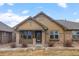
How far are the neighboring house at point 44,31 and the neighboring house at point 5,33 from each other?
164 millimetres

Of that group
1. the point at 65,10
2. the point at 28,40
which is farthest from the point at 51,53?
the point at 65,10

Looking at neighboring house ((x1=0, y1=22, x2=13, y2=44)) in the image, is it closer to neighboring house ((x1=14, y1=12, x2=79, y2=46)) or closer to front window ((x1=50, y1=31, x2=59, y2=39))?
neighboring house ((x1=14, y1=12, x2=79, y2=46))

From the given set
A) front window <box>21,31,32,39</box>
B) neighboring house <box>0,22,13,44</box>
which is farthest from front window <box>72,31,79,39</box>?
neighboring house <box>0,22,13,44</box>

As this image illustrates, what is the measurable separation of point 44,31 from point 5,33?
86 centimetres

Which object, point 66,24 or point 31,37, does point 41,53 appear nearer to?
point 31,37

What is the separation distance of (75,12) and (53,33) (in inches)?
27.0

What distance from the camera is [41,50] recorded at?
17.0 feet

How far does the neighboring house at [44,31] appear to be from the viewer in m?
5.17

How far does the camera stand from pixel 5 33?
511 cm

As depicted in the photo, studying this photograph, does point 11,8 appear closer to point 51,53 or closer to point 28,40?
point 28,40

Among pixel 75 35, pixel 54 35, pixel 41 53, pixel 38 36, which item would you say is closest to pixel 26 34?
pixel 38 36

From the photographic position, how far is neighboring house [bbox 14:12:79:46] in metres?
5.17

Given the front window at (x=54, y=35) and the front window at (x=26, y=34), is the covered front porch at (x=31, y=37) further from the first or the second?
the front window at (x=54, y=35)

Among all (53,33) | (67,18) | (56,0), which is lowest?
(53,33)
